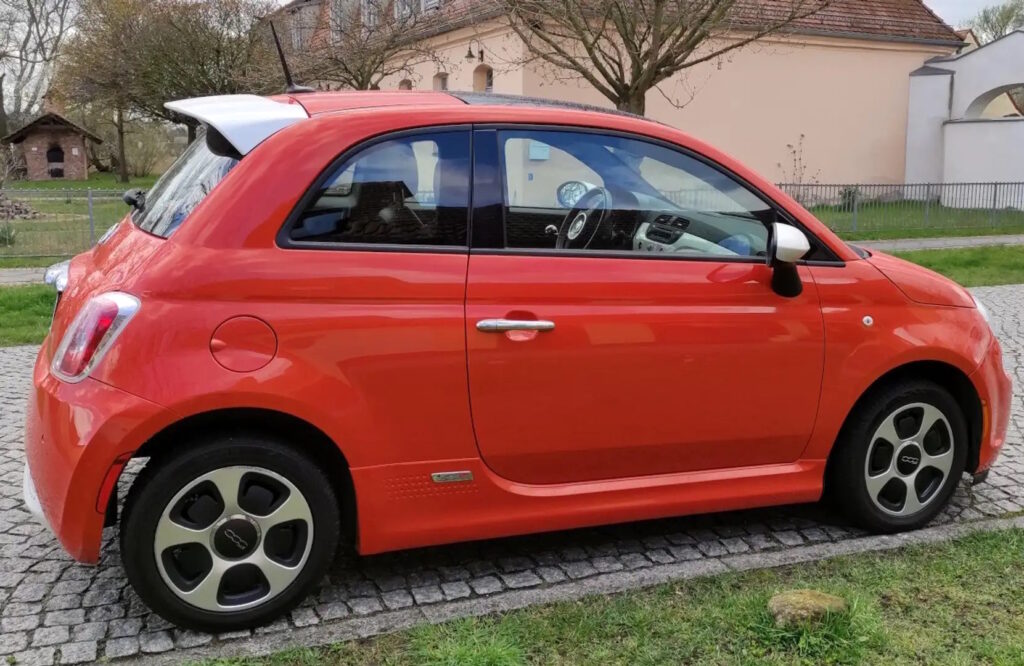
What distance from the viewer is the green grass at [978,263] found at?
12.3 meters

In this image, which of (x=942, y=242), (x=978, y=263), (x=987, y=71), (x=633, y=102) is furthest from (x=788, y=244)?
(x=987, y=71)

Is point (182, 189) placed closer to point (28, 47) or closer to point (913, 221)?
point (913, 221)

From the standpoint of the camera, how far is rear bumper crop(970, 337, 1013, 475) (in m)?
4.06

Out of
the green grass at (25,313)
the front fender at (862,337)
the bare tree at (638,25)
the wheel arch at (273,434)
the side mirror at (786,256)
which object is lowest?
the green grass at (25,313)

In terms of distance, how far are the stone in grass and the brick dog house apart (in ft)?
158

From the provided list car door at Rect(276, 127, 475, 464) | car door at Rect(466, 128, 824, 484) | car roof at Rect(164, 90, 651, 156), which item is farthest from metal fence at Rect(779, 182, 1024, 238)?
car door at Rect(276, 127, 475, 464)

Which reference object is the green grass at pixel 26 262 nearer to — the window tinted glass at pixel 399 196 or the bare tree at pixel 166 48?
the window tinted glass at pixel 399 196

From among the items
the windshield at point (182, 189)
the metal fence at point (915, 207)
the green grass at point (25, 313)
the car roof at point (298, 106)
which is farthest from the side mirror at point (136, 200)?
the metal fence at point (915, 207)

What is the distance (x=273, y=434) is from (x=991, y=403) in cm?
305

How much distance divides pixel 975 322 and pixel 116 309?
11.4 ft

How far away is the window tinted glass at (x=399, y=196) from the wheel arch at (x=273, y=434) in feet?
2.04

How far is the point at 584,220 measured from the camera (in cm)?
360

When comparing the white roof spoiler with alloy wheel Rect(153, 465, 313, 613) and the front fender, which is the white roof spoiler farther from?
the front fender

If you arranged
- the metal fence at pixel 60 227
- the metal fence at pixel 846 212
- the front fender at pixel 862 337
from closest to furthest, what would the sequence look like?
1. the front fender at pixel 862 337
2. the metal fence at pixel 60 227
3. the metal fence at pixel 846 212
